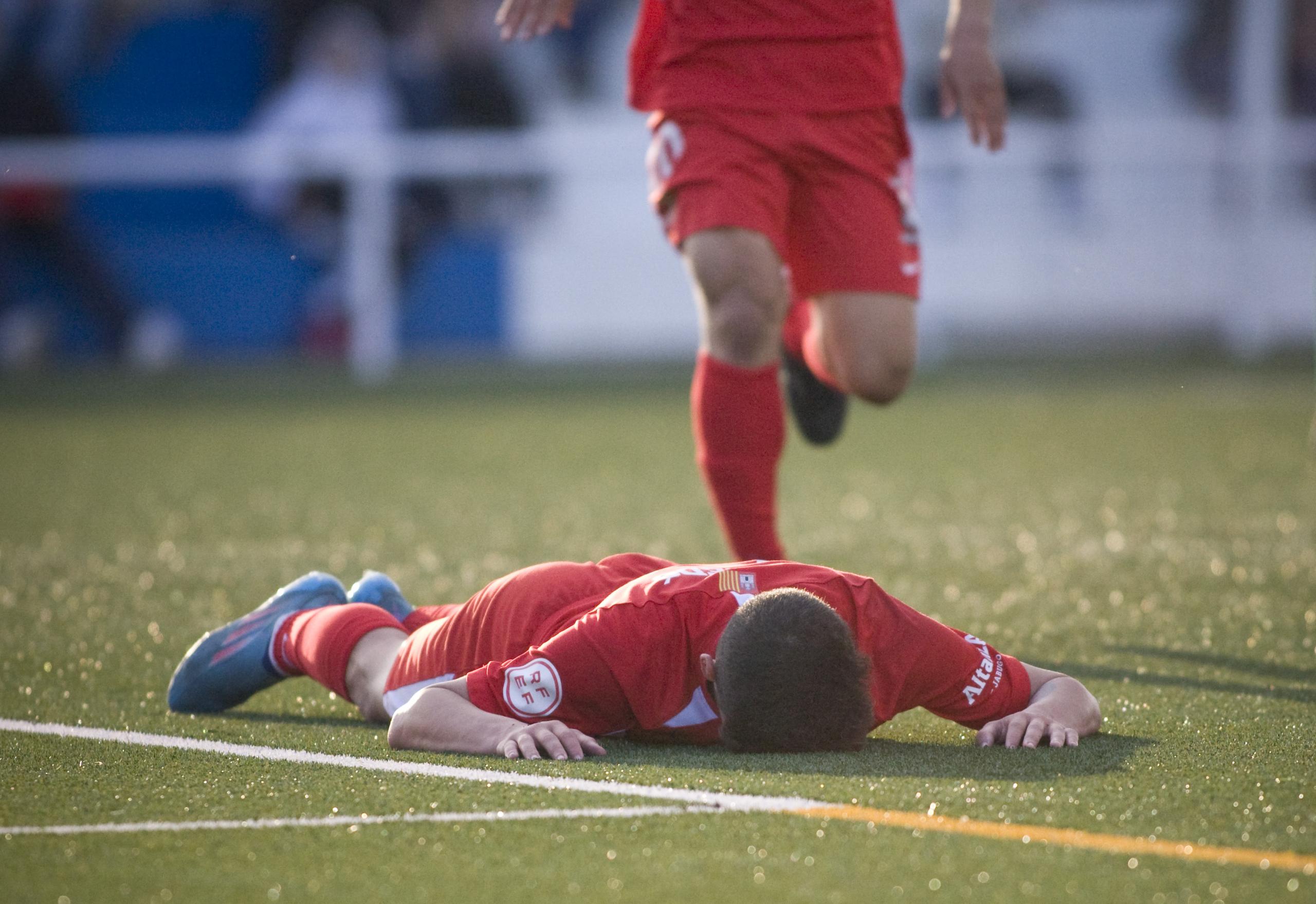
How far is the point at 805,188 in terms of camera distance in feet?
13.2

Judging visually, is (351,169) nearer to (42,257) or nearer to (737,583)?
(42,257)

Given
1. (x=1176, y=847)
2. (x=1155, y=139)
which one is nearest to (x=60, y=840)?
(x=1176, y=847)

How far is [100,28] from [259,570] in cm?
912

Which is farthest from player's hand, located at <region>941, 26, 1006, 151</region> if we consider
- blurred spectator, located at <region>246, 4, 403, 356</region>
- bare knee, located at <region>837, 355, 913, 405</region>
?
blurred spectator, located at <region>246, 4, 403, 356</region>

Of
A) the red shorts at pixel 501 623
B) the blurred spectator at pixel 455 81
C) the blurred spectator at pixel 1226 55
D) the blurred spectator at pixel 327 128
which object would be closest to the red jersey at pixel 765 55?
the red shorts at pixel 501 623

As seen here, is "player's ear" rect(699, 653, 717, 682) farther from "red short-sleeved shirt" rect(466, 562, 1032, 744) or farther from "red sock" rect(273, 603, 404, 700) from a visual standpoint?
"red sock" rect(273, 603, 404, 700)

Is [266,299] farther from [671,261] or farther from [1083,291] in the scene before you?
[1083,291]

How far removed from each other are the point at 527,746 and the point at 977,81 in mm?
1870

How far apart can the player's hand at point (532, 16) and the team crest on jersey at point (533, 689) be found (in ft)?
4.99

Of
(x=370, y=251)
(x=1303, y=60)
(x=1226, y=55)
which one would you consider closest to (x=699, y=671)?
(x=370, y=251)

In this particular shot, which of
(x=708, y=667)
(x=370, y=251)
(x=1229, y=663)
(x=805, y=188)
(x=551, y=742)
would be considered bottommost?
(x=1229, y=663)

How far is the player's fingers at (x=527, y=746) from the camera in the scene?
2.57 meters

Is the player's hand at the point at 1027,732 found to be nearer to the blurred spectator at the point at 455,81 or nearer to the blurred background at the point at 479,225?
the blurred background at the point at 479,225

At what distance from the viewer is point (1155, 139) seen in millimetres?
11547
